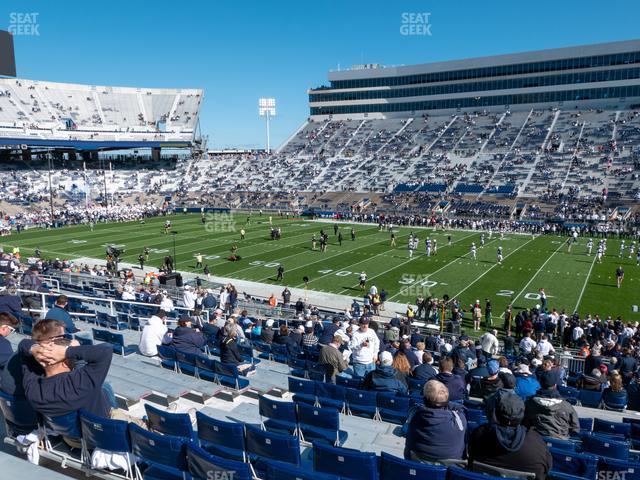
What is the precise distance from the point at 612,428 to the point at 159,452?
6026 millimetres

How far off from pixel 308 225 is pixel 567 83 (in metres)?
44.3

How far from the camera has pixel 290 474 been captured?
392cm

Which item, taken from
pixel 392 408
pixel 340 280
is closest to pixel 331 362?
pixel 392 408

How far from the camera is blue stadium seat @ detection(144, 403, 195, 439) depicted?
4.95m

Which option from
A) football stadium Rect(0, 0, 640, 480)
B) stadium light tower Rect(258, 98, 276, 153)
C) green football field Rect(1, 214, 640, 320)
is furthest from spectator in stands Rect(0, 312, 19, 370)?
stadium light tower Rect(258, 98, 276, 153)

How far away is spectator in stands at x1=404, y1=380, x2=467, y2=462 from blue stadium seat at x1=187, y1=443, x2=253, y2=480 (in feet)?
4.83

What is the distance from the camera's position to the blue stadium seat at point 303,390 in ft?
23.8

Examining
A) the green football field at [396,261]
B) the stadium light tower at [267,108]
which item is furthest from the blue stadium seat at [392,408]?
the stadium light tower at [267,108]

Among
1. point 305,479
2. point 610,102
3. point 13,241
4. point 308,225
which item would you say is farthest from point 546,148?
point 305,479

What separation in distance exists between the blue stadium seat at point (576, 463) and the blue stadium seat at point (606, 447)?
122cm

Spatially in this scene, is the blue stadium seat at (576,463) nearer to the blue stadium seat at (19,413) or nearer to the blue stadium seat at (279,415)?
the blue stadium seat at (279,415)

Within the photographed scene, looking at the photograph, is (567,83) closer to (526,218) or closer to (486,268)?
(526,218)

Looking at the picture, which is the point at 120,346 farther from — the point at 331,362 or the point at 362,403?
the point at 362,403

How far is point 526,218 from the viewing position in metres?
47.1
